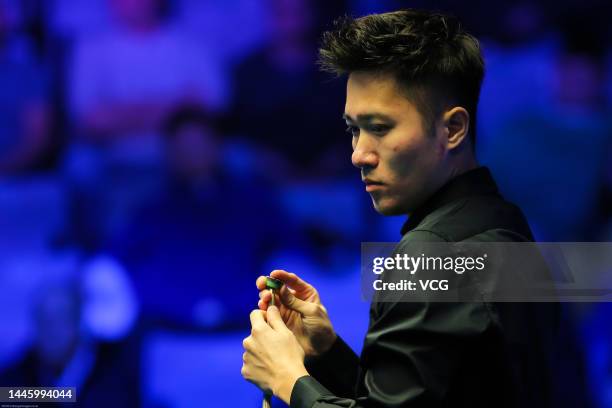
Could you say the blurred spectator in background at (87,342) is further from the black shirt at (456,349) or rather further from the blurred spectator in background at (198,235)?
the black shirt at (456,349)

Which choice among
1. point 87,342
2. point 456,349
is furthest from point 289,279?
point 87,342

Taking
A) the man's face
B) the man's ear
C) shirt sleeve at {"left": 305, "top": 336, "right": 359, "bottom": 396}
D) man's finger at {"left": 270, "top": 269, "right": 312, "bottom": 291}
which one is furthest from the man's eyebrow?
shirt sleeve at {"left": 305, "top": 336, "right": 359, "bottom": 396}

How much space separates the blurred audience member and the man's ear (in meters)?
1.99

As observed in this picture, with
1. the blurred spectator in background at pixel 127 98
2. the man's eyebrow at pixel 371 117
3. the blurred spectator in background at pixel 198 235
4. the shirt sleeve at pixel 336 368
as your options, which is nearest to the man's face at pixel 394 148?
the man's eyebrow at pixel 371 117

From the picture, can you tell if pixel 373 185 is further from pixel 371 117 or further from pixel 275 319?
pixel 275 319

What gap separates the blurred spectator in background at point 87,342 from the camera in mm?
3404

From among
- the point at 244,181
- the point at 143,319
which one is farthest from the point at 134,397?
the point at 244,181

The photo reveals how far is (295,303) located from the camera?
175cm

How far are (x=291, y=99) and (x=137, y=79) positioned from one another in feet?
2.12

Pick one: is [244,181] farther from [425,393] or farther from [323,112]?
[425,393]

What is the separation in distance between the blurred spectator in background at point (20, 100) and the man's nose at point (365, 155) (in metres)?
2.22

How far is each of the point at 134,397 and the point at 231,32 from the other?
153cm

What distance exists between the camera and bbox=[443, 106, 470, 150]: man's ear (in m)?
1.61

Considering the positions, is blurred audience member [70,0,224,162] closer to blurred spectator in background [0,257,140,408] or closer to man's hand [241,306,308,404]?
blurred spectator in background [0,257,140,408]
